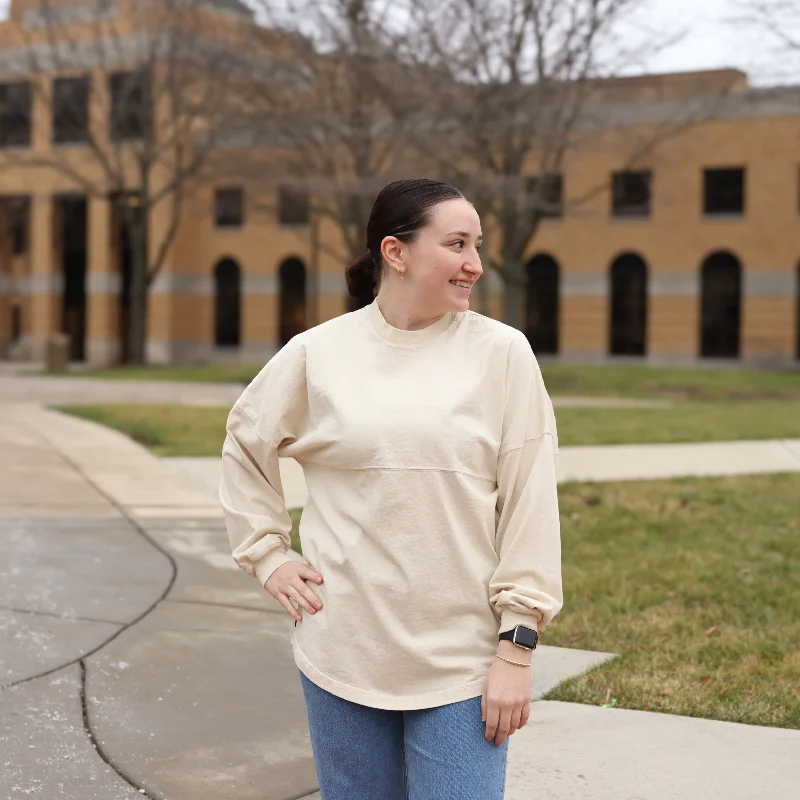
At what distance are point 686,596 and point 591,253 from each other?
112 feet

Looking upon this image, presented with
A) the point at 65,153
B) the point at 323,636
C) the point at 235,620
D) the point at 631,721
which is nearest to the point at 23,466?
the point at 235,620

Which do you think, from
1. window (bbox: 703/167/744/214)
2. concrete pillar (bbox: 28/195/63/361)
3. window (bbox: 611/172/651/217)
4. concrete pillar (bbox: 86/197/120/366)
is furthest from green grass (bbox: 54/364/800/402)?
concrete pillar (bbox: 28/195/63/361)

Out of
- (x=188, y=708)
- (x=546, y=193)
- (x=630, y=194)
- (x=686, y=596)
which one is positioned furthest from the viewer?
(x=630, y=194)

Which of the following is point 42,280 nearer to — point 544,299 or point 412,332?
point 544,299

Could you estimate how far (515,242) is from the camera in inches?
1135

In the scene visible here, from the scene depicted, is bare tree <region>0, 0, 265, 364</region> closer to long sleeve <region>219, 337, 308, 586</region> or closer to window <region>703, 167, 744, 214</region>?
window <region>703, 167, 744, 214</region>

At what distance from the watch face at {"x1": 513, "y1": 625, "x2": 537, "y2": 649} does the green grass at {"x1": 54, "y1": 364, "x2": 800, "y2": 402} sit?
70.5ft

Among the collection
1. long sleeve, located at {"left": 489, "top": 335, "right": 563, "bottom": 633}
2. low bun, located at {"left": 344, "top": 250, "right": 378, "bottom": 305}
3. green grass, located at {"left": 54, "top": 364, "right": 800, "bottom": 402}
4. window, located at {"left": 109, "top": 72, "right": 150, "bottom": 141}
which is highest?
window, located at {"left": 109, "top": 72, "right": 150, "bottom": 141}

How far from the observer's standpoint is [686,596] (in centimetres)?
653

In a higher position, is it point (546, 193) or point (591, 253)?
point (546, 193)

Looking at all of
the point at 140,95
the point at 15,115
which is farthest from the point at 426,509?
the point at 15,115

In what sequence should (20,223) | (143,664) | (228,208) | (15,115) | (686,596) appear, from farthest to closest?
(20,223), (15,115), (228,208), (686,596), (143,664)

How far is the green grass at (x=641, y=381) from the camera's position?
24.6 metres

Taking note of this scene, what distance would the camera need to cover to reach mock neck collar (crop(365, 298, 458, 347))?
8.70 feet
